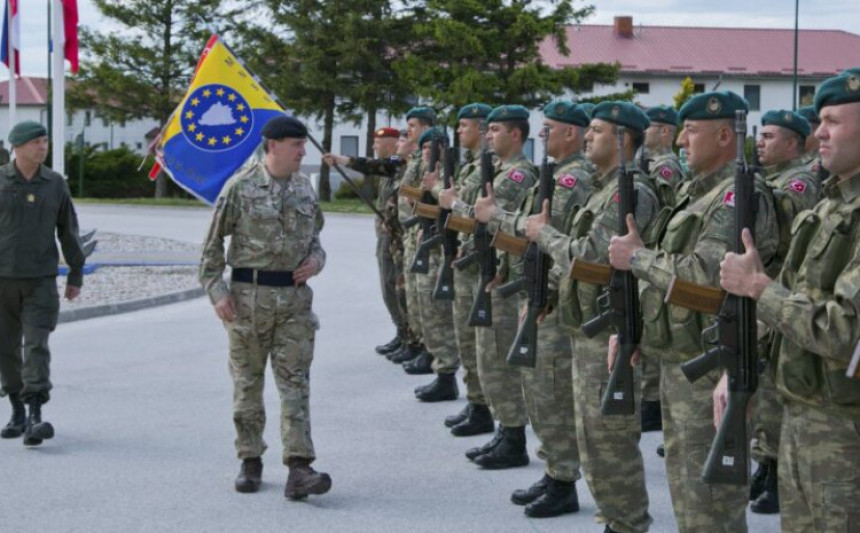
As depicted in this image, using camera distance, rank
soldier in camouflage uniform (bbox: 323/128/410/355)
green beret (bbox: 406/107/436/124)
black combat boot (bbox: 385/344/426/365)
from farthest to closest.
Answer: black combat boot (bbox: 385/344/426/365) < soldier in camouflage uniform (bbox: 323/128/410/355) < green beret (bbox: 406/107/436/124)

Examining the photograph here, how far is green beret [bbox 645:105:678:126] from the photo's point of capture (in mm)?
10594

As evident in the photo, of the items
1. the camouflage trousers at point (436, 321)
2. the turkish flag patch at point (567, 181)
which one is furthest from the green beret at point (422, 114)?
the turkish flag patch at point (567, 181)

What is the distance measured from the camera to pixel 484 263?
8406 millimetres

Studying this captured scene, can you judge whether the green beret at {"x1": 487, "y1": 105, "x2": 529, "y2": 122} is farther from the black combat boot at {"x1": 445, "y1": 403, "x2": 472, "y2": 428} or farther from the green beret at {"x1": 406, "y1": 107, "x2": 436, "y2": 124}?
the green beret at {"x1": 406, "y1": 107, "x2": 436, "y2": 124}

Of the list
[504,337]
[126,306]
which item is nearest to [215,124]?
[504,337]

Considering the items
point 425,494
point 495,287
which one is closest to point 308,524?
point 425,494

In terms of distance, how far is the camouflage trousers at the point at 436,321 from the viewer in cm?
1055

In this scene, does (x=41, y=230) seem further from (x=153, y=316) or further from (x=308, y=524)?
(x=153, y=316)

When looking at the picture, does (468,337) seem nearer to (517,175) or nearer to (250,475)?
(517,175)

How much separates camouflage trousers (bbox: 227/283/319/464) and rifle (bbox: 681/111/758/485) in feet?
10.9

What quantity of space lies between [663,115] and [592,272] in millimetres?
5147

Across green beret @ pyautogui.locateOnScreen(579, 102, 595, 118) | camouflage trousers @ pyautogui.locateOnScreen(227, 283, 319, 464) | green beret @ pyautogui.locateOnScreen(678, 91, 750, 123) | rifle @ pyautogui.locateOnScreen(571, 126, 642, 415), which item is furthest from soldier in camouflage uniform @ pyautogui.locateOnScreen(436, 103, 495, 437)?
green beret @ pyautogui.locateOnScreen(678, 91, 750, 123)

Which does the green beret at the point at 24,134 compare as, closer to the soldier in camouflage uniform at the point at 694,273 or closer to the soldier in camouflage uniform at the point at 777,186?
the soldier in camouflage uniform at the point at 777,186

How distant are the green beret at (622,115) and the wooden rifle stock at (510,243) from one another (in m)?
1.15
